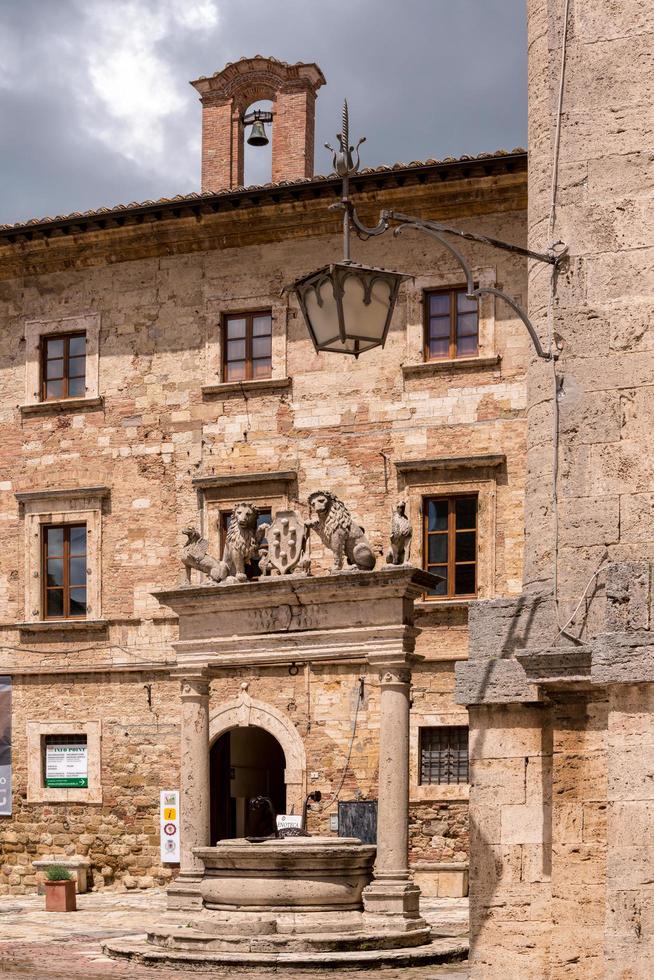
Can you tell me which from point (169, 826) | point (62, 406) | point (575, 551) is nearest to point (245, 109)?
point (62, 406)

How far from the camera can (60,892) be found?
1975cm

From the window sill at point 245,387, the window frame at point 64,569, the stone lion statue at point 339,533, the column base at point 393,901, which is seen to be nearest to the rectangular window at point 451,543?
the window sill at point 245,387

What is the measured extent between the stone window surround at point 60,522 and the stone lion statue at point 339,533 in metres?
6.85

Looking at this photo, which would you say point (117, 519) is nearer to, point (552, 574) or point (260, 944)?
point (260, 944)

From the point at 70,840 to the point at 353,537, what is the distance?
28.0 ft

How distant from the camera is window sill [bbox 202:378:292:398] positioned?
73.4 feet

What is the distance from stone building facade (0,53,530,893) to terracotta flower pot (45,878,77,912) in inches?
96.7

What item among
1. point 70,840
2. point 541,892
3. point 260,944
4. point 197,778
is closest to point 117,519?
point 70,840

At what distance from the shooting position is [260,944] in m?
13.1

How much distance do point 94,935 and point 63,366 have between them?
32.9 ft

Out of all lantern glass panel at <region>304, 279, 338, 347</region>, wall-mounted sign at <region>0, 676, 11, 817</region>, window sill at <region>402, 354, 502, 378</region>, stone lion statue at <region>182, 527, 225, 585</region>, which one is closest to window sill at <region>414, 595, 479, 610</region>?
window sill at <region>402, 354, 502, 378</region>

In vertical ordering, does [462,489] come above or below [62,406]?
below

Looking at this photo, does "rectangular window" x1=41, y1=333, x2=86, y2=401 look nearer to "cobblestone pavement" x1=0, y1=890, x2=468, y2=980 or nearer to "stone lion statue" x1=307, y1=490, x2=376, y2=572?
"cobblestone pavement" x1=0, y1=890, x2=468, y2=980

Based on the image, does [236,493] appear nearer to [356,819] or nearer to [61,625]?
[61,625]
